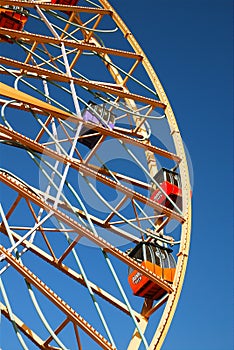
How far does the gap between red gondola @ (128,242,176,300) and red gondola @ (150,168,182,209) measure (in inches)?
51.8

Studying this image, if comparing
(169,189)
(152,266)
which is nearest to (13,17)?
(169,189)

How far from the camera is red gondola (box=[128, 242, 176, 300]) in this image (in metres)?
10.6

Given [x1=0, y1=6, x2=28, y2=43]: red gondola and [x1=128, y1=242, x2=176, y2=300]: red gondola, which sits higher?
[x1=0, y1=6, x2=28, y2=43]: red gondola

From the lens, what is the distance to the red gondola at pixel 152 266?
10.6 metres

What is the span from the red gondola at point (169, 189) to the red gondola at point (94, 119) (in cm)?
171

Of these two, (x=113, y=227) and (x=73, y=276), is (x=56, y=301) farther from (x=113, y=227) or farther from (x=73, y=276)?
(x=113, y=227)

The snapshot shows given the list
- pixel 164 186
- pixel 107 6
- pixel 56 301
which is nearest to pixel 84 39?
pixel 107 6

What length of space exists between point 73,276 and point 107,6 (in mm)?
8130

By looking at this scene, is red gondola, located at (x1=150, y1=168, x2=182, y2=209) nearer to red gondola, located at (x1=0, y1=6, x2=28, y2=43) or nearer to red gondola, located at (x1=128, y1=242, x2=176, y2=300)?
red gondola, located at (x1=128, y1=242, x2=176, y2=300)

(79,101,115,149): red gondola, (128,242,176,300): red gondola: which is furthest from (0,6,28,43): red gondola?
(128,242,176,300): red gondola

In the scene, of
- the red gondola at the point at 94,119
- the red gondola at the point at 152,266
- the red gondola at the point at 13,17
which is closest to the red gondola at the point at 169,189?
the red gondola at the point at 152,266

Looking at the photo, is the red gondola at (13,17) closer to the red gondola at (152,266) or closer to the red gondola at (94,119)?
the red gondola at (94,119)

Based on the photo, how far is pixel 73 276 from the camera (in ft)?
35.8

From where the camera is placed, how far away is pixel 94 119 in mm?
12914
